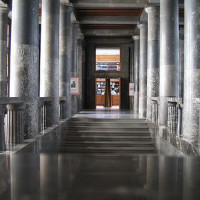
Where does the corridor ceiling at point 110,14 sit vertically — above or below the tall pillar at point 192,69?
above

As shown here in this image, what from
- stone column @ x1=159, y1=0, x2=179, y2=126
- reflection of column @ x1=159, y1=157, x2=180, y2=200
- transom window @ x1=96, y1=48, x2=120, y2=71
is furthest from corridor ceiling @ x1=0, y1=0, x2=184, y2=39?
reflection of column @ x1=159, y1=157, x2=180, y2=200

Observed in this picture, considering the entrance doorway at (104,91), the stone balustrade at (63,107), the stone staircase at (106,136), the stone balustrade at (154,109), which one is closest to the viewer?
the stone staircase at (106,136)

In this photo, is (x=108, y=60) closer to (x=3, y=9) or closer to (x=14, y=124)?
(x=3, y=9)

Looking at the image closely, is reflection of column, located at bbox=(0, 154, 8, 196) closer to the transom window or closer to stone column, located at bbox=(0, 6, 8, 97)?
stone column, located at bbox=(0, 6, 8, 97)

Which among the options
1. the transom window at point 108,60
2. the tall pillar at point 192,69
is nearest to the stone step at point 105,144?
the tall pillar at point 192,69

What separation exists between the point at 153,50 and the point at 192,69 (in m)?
7.01

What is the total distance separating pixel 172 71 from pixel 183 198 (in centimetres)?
911

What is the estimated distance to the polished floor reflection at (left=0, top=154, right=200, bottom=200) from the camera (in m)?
1.47

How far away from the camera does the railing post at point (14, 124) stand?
6.28m

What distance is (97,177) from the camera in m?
1.79

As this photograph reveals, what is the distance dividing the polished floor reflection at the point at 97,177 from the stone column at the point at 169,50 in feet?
26.2

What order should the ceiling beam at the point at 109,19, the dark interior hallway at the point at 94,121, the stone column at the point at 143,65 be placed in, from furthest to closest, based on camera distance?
the ceiling beam at the point at 109,19
the stone column at the point at 143,65
the dark interior hallway at the point at 94,121

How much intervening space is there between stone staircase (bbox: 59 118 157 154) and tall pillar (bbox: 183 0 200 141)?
294 cm

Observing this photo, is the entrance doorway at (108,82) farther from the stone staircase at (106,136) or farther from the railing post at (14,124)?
the railing post at (14,124)
